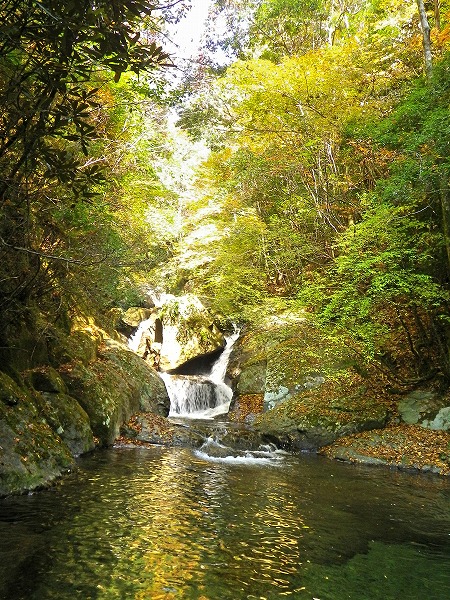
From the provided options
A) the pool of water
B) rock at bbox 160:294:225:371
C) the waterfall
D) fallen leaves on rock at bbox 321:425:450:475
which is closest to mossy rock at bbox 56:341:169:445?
the pool of water

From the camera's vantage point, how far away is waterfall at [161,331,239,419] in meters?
17.9

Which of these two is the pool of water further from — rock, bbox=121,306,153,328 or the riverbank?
rock, bbox=121,306,153,328

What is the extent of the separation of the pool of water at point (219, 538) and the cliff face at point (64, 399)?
19.8 inches

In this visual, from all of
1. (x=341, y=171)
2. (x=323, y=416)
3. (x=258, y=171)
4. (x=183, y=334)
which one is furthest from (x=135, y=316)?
(x=323, y=416)

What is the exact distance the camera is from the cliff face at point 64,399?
631 cm

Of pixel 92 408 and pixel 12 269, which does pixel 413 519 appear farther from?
pixel 12 269

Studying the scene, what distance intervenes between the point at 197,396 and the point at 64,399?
10168mm

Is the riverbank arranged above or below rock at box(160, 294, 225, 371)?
below

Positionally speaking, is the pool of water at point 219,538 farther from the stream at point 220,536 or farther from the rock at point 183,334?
the rock at point 183,334

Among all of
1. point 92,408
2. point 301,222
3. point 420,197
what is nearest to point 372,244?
point 420,197

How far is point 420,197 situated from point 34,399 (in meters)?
10.7

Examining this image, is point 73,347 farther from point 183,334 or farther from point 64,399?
point 183,334

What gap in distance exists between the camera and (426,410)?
11.7m

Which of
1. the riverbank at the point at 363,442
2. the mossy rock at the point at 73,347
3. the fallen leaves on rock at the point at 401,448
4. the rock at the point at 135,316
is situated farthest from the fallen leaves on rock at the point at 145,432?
the rock at the point at 135,316
